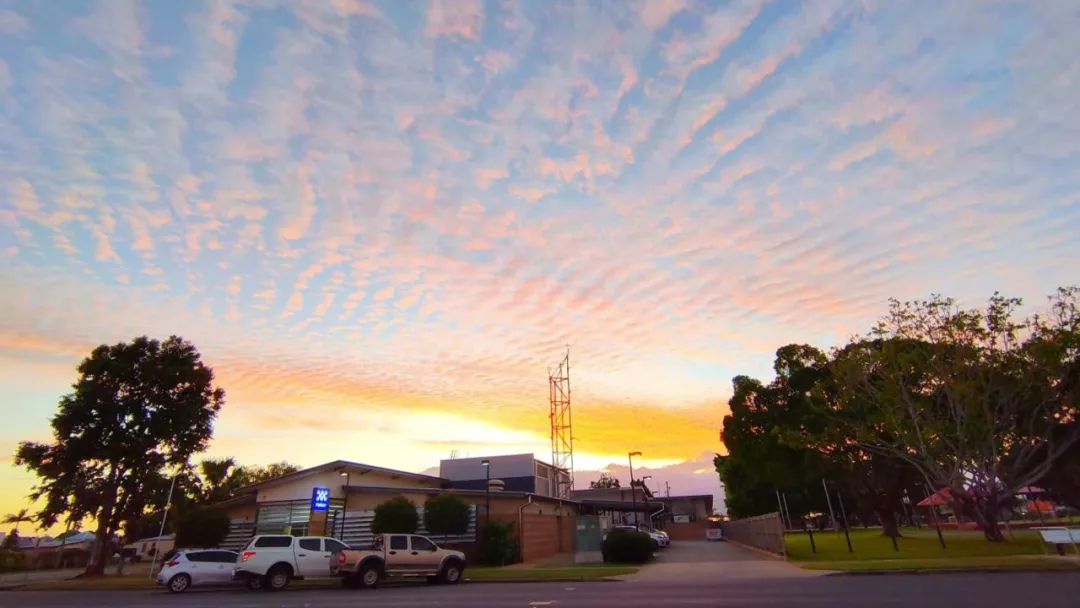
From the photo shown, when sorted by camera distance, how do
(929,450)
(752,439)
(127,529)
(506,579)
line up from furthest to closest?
1. (752,439)
2. (127,529)
3. (929,450)
4. (506,579)

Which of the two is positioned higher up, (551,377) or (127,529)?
(551,377)

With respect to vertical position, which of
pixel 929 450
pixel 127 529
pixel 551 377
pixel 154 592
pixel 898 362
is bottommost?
pixel 154 592

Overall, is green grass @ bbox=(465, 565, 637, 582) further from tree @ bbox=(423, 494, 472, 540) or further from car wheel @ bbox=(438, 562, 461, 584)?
tree @ bbox=(423, 494, 472, 540)

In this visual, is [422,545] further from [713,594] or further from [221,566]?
[713,594]

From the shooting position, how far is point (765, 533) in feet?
112

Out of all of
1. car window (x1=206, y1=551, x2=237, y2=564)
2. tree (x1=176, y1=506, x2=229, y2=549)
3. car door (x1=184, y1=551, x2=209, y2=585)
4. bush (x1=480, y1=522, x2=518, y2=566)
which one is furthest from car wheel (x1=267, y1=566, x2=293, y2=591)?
tree (x1=176, y1=506, x2=229, y2=549)

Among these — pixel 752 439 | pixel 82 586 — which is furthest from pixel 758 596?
pixel 752 439

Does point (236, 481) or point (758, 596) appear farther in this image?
point (236, 481)

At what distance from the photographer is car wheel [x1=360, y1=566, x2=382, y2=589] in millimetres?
21469

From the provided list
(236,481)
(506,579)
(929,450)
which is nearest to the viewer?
(506,579)

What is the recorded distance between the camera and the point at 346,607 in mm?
14742

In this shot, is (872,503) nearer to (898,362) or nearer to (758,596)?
(898,362)

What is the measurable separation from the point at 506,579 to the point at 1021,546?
2598 cm

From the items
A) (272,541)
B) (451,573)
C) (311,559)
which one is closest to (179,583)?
(272,541)
